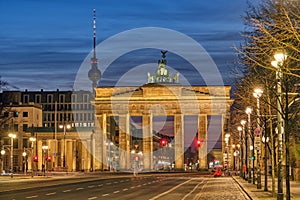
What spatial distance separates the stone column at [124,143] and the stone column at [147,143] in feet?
12.1

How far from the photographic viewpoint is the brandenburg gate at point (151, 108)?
155 metres

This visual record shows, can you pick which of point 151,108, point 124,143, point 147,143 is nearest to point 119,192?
point 151,108

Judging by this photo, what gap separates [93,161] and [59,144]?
819 cm

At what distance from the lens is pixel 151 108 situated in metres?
156

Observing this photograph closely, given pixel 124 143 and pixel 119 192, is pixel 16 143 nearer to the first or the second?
pixel 124 143

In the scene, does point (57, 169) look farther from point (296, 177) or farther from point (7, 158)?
point (296, 177)

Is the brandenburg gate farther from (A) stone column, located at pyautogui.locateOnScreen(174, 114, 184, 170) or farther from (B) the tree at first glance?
(B) the tree

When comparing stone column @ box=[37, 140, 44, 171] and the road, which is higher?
stone column @ box=[37, 140, 44, 171]

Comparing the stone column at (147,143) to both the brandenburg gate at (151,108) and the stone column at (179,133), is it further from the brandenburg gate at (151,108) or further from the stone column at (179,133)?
the stone column at (179,133)

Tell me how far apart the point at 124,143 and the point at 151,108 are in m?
9.88

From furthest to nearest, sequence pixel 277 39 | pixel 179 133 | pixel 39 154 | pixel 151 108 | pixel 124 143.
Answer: pixel 124 143
pixel 179 133
pixel 151 108
pixel 39 154
pixel 277 39

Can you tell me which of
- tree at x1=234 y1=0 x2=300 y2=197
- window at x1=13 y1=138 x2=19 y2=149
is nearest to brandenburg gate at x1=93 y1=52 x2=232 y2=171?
window at x1=13 y1=138 x2=19 y2=149

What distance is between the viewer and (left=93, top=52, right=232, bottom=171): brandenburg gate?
509 ft

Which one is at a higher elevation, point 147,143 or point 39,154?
point 147,143
